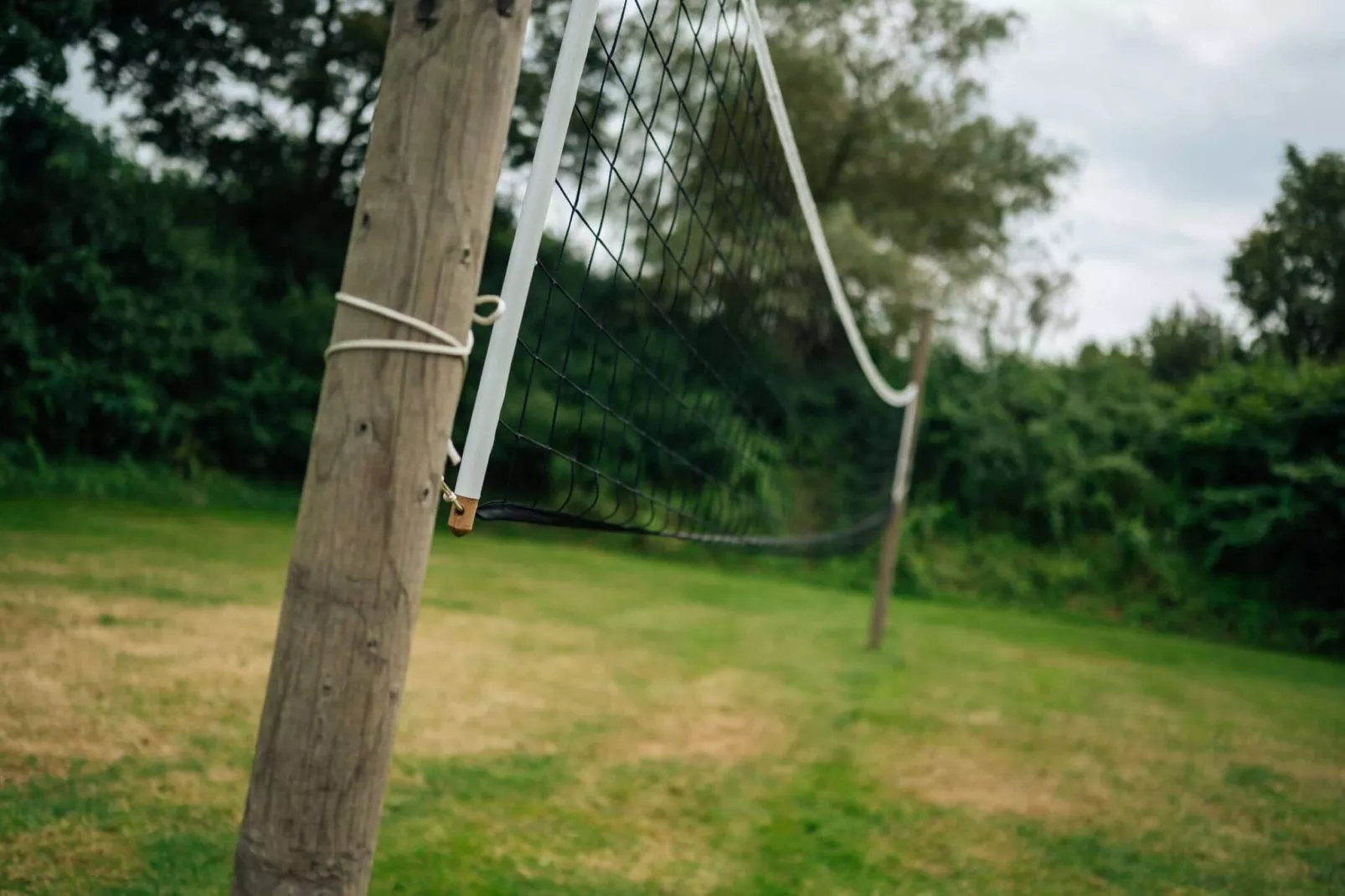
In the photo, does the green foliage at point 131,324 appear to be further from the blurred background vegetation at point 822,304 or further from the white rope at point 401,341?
the white rope at point 401,341

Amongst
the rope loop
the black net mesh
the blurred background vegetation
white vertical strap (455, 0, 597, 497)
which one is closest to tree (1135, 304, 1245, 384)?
the blurred background vegetation

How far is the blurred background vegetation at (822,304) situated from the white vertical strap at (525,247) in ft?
30.9

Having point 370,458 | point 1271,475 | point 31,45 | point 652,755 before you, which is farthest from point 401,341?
point 1271,475

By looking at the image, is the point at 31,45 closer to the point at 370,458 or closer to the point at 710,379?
the point at 710,379

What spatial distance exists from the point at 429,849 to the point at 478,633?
3107 mm

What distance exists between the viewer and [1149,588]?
10.8 m

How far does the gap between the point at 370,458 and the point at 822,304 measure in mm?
12609

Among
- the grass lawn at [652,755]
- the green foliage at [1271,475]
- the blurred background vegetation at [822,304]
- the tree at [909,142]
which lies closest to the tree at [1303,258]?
the blurred background vegetation at [822,304]

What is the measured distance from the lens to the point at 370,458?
1349 mm

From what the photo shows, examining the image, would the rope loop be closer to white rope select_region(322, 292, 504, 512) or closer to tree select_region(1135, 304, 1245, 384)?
white rope select_region(322, 292, 504, 512)

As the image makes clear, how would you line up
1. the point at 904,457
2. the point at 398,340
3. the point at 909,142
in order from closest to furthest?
the point at 398,340 → the point at 904,457 → the point at 909,142

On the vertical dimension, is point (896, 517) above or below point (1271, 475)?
below

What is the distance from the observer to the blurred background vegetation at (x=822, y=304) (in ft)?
33.6

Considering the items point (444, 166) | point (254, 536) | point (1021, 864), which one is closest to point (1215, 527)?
point (1021, 864)
